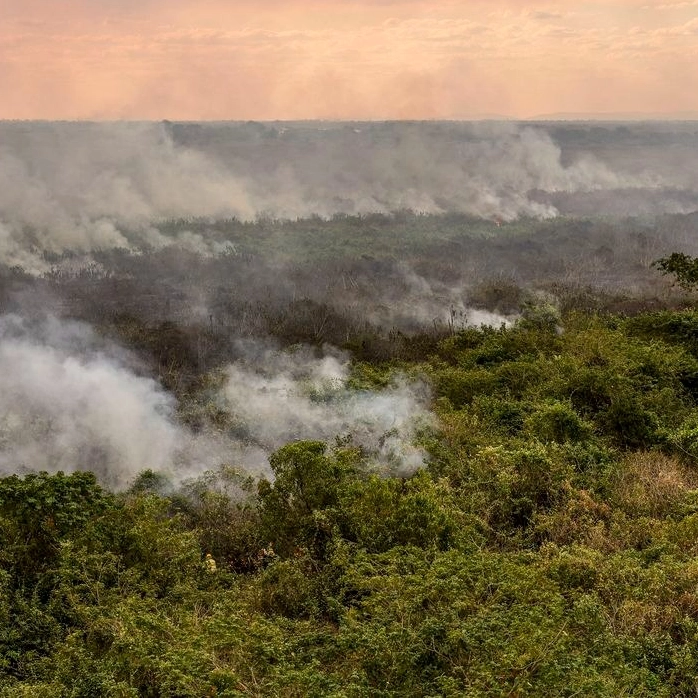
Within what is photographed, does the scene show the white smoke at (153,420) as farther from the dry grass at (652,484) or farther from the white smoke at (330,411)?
the dry grass at (652,484)

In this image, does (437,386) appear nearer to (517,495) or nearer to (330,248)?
(517,495)

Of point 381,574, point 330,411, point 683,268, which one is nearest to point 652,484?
point 381,574

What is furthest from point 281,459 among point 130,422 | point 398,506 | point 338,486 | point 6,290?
point 6,290

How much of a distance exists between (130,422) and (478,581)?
614 inches

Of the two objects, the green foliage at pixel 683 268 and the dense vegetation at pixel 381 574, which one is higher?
the green foliage at pixel 683 268

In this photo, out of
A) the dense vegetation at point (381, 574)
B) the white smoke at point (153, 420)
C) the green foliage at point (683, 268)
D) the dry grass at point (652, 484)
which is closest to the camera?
the dense vegetation at point (381, 574)

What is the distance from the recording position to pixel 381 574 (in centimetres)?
1481

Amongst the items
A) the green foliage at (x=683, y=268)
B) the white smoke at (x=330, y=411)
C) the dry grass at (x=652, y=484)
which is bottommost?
the white smoke at (x=330, y=411)

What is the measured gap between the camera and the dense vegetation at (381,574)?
35.9 feet

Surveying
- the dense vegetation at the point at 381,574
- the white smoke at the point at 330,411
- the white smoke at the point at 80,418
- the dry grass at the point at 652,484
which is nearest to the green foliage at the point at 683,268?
the dense vegetation at the point at 381,574

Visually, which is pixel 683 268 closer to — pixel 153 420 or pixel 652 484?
pixel 652 484

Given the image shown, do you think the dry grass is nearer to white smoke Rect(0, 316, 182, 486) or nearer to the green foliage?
the green foliage

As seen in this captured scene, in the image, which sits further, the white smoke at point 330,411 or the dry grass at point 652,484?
the white smoke at point 330,411

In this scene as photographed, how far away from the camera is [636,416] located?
24.9m
